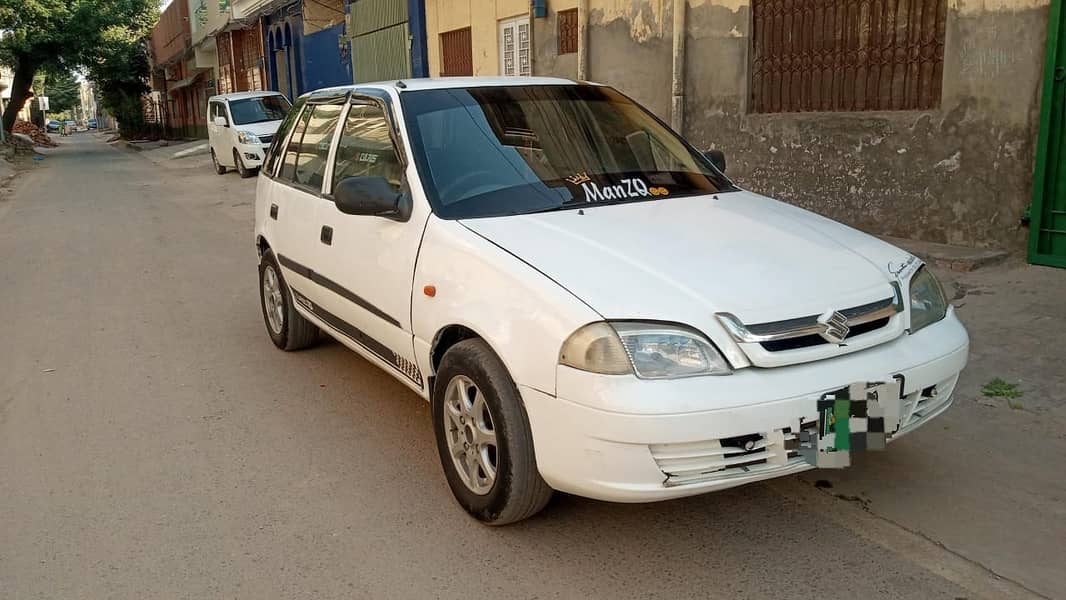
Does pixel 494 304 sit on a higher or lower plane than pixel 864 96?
lower

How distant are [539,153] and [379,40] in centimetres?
1691

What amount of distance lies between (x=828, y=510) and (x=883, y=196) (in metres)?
5.05

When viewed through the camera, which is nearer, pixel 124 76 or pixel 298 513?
pixel 298 513

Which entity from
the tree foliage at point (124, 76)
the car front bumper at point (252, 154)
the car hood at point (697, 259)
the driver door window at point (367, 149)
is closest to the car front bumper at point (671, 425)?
the car hood at point (697, 259)

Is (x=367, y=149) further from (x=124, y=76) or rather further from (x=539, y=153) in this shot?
(x=124, y=76)

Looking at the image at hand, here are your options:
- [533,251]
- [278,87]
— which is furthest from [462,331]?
[278,87]

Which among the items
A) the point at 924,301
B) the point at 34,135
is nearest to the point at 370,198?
the point at 924,301

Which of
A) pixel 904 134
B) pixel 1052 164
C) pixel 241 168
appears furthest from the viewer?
pixel 241 168

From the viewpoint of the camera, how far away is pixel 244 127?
19.6 meters

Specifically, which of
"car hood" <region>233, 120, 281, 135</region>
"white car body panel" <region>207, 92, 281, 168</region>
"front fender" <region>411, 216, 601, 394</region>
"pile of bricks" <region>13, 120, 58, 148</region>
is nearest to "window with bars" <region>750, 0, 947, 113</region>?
"front fender" <region>411, 216, 601, 394</region>

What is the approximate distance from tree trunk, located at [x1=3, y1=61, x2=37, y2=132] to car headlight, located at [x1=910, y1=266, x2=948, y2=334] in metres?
43.9

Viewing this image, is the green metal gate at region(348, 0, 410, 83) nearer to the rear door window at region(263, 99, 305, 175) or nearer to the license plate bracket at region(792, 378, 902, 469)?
the rear door window at region(263, 99, 305, 175)

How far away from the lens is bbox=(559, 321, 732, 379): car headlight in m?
2.91

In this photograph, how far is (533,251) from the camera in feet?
11.0
